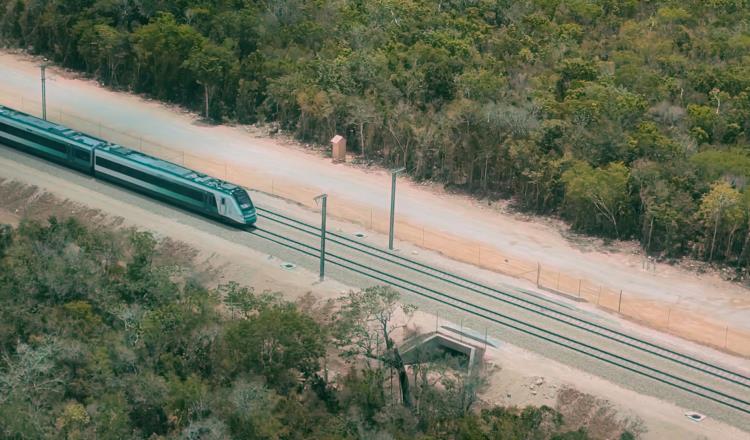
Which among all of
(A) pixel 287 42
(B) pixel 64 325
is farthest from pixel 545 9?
(B) pixel 64 325

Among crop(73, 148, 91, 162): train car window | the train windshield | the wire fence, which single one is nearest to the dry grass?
the wire fence

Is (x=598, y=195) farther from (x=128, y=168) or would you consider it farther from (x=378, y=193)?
(x=128, y=168)

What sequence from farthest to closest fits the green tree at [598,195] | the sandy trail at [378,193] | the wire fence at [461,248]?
the green tree at [598,195]
the sandy trail at [378,193]
the wire fence at [461,248]

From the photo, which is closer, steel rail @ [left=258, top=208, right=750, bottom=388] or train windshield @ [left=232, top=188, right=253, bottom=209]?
steel rail @ [left=258, top=208, right=750, bottom=388]

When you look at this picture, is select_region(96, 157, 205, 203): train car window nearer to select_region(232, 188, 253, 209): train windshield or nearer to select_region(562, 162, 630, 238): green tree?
select_region(232, 188, 253, 209): train windshield

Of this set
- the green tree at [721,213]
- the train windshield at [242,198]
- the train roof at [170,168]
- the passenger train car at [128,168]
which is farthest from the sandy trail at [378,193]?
the passenger train car at [128,168]

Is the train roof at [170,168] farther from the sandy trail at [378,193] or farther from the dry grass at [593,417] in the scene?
the dry grass at [593,417]

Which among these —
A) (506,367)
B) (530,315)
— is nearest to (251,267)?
(530,315)
